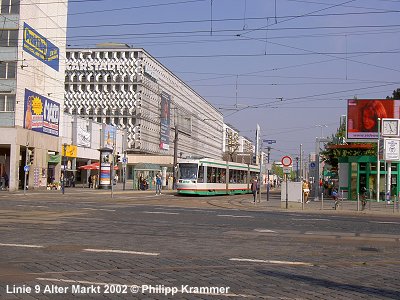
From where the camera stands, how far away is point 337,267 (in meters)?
10.4

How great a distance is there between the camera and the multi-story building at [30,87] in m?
50.0

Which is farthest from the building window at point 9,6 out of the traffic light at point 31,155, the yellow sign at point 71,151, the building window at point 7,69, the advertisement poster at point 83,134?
the advertisement poster at point 83,134

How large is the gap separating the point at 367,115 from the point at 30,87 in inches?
1214

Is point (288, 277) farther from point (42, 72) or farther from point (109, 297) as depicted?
point (42, 72)

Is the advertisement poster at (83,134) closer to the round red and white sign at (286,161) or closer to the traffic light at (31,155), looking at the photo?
the traffic light at (31,155)

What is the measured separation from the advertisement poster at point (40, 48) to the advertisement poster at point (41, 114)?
383 centimetres

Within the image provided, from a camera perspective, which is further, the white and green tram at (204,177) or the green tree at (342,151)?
the green tree at (342,151)

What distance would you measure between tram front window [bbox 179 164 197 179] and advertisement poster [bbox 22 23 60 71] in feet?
60.8

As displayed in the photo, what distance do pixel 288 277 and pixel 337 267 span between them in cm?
168

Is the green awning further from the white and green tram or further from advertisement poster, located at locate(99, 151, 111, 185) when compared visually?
the white and green tram

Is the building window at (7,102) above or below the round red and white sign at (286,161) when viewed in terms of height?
above

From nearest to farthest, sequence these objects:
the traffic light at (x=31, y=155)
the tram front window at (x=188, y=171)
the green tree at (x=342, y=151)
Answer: the tram front window at (x=188, y=171) → the green tree at (x=342, y=151) → the traffic light at (x=31, y=155)

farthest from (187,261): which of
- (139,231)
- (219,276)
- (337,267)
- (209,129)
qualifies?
(209,129)

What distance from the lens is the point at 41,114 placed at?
180 feet
